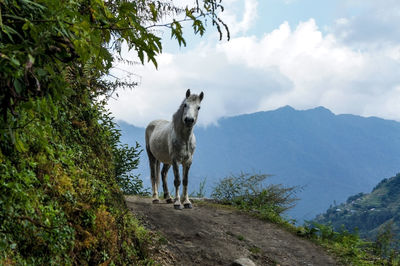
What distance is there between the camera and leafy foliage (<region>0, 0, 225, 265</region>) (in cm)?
214

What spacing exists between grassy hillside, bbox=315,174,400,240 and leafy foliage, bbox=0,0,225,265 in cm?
11495

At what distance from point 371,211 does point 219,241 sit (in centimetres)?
12997

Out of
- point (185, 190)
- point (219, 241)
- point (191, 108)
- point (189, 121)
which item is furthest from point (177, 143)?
point (219, 241)

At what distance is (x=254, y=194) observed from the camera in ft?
44.1

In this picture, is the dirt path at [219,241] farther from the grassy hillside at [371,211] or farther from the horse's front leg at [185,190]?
the grassy hillside at [371,211]

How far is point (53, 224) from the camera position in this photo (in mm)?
3523

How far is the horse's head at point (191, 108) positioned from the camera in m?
9.75

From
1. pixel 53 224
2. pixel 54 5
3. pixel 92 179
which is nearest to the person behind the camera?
pixel 54 5

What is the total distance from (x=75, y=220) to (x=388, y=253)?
9.12m

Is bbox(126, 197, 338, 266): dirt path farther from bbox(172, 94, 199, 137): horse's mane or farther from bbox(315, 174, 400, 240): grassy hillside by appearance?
bbox(315, 174, 400, 240): grassy hillside

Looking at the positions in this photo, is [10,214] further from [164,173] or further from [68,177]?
[164,173]

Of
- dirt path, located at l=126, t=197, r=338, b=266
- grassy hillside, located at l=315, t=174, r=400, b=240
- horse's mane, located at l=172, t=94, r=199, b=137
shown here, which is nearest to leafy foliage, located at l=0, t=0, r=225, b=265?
dirt path, located at l=126, t=197, r=338, b=266

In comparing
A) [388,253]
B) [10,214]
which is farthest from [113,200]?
[388,253]

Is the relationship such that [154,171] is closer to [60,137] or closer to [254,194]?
[254,194]
